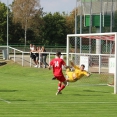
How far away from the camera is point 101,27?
136 feet

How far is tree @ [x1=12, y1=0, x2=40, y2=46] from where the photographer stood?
90.5m

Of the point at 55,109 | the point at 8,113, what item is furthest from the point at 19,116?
Result: the point at 55,109

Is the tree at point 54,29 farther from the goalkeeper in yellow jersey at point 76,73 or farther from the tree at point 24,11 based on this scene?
the goalkeeper in yellow jersey at point 76,73

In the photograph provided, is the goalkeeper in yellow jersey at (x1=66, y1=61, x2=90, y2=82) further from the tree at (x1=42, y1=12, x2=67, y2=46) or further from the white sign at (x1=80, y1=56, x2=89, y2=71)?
the tree at (x1=42, y1=12, x2=67, y2=46)

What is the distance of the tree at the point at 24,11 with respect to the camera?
90.5 m

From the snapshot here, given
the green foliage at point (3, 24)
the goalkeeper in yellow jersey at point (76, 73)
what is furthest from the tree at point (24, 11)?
the goalkeeper in yellow jersey at point (76, 73)

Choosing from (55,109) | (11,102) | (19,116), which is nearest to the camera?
(19,116)

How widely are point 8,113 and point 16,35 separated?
7804 centimetres

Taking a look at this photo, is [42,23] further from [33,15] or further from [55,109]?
[55,109]

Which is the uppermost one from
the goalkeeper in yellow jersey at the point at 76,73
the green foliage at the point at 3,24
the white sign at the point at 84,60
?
the green foliage at the point at 3,24

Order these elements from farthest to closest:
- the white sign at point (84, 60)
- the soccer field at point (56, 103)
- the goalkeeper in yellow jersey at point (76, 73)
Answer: the white sign at point (84, 60)
the goalkeeper in yellow jersey at point (76, 73)
the soccer field at point (56, 103)

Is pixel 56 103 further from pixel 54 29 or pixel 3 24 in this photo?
pixel 54 29

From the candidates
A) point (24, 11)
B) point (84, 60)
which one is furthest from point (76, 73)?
point (24, 11)

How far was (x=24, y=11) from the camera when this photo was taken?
299 feet
